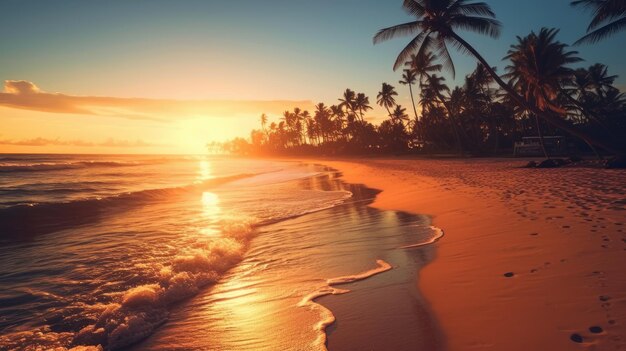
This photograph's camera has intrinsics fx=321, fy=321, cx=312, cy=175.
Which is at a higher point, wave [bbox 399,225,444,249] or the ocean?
wave [bbox 399,225,444,249]

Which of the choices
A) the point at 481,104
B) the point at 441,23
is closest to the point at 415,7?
the point at 441,23

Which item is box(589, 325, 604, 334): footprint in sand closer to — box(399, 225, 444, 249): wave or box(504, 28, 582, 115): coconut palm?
box(399, 225, 444, 249): wave

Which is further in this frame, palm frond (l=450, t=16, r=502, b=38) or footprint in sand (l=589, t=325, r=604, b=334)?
palm frond (l=450, t=16, r=502, b=38)

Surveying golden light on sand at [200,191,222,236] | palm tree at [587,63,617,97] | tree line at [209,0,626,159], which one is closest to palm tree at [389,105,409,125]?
tree line at [209,0,626,159]

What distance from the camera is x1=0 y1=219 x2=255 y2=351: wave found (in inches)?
148

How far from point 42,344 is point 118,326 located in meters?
0.81

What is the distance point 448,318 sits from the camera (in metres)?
3.36

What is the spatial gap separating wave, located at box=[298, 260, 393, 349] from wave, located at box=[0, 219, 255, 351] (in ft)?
6.23

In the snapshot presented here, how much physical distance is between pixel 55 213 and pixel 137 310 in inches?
467

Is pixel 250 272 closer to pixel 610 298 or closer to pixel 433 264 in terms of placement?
pixel 433 264

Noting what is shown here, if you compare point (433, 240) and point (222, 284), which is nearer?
point (222, 284)

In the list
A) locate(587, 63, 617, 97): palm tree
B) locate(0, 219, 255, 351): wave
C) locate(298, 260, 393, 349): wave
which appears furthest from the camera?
locate(587, 63, 617, 97): palm tree

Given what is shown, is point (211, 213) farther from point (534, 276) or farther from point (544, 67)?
point (544, 67)

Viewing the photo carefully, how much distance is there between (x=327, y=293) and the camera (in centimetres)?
443
